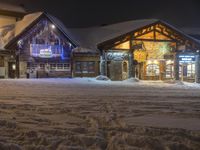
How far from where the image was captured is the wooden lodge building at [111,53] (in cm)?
2595

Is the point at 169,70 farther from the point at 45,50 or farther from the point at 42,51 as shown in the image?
the point at 42,51

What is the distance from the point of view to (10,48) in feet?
90.0

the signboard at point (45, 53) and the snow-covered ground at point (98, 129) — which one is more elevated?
the signboard at point (45, 53)

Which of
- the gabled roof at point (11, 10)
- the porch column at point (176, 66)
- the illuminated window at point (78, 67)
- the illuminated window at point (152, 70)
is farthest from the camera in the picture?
the gabled roof at point (11, 10)

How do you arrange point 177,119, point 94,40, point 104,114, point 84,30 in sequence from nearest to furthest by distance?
point 177,119, point 104,114, point 94,40, point 84,30

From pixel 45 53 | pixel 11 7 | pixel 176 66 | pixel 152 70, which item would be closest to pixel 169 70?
pixel 152 70

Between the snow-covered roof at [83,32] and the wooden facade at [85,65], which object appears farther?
the wooden facade at [85,65]

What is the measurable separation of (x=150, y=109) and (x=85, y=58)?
22409mm

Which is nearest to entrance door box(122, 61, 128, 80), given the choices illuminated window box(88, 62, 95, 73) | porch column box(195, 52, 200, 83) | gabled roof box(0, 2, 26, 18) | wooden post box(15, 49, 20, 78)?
illuminated window box(88, 62, 95, 73)

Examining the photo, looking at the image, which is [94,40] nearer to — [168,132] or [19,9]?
[19,9]

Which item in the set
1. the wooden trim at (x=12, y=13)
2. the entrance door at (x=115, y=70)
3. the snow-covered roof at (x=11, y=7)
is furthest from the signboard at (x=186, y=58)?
the snow-covered roof at (x=11, y=7)

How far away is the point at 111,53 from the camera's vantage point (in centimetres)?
2559

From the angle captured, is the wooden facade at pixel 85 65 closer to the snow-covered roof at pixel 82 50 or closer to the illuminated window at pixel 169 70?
the snow-covered roof at pixel 82 50

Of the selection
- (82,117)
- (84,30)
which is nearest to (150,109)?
(82,117)
